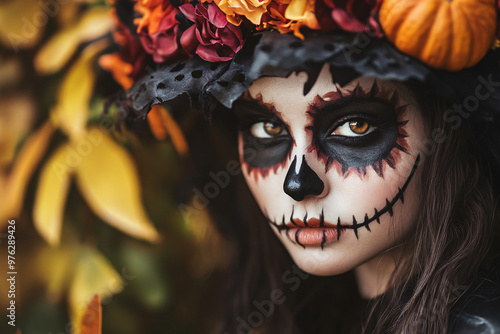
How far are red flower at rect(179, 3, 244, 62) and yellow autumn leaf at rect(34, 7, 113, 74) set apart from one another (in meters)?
0.43

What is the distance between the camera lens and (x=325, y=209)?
1139 millimetres

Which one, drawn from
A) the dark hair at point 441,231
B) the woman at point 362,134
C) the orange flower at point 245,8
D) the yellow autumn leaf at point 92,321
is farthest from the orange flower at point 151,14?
the yellow autumn leaf at point 92,321

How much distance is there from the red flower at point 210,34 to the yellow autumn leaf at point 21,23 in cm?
55

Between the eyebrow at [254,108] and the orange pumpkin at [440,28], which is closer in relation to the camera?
the orange pumpkin at [440,28]

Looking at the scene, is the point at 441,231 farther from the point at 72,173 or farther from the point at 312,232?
the point at 72,173

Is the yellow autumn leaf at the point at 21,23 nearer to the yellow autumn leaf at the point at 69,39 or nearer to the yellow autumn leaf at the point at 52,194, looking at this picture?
the yellow autumn leaf at the point at 69,39

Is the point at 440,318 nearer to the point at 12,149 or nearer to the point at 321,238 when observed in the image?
the point at 321,238

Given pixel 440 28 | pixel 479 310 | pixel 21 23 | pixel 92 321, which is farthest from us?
pixel 21 23

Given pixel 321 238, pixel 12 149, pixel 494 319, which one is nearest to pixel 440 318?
pixel 494 319

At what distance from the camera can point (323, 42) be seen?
985mm

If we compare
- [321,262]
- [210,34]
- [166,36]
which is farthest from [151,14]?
[321,262]

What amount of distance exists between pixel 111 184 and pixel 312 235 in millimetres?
626

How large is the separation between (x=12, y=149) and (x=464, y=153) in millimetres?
1129

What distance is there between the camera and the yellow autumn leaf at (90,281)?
59.6 inches
